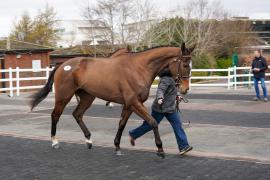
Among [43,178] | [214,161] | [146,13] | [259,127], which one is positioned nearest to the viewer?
[43,178]

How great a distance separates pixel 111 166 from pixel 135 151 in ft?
3.99

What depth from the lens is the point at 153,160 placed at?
25.3 ft

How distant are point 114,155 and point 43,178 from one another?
177cm

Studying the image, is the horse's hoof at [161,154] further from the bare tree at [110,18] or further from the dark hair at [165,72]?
the bare tree at [110,18]

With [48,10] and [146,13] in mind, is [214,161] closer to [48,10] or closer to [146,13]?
[146,13]

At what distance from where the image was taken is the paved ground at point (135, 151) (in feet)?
22.7

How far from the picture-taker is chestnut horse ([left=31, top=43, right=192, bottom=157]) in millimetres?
7836

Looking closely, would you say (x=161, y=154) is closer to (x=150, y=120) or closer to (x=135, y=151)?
(x=150, y=120)

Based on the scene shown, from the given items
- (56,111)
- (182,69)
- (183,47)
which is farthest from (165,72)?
(56,111)

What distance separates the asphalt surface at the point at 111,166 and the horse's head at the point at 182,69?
3.83ft

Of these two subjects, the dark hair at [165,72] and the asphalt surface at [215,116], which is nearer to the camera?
the dark hair at [165,72]

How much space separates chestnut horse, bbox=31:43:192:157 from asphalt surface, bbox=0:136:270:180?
36 cm

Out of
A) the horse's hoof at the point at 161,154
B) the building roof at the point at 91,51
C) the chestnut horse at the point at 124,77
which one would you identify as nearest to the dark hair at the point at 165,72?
the chestnut horse at the point at 124,77

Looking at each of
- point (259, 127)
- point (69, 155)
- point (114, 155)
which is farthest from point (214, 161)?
point (259, 127)
